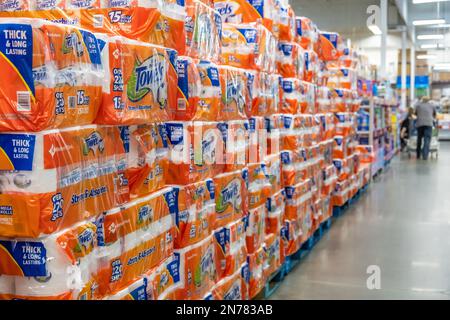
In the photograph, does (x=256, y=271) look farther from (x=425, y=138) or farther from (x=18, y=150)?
(x=425, y=138)

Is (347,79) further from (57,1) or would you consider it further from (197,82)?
(57,1)

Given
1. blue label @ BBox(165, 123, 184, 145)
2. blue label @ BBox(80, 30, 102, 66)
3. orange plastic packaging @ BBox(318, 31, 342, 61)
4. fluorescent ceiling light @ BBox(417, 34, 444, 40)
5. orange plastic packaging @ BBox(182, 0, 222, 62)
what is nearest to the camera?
blue label @ BBox(80, 30, 102, 66)

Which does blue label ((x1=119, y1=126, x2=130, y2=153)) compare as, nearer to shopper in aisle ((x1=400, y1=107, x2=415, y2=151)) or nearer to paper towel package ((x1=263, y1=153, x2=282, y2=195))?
paper towel package ((x1=263, y1=153, x2=282, y2=195))

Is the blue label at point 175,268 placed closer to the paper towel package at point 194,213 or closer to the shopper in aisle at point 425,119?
the paper towel package at point 194,213

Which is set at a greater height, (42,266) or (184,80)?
(184,80)

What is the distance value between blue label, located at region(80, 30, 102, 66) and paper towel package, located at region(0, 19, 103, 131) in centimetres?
6

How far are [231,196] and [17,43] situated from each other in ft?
6.47

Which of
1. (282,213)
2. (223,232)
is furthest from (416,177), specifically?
(223,232)

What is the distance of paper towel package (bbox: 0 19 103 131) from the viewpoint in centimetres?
177

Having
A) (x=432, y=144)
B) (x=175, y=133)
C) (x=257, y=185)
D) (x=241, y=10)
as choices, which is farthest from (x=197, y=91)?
(x=432, y=144)

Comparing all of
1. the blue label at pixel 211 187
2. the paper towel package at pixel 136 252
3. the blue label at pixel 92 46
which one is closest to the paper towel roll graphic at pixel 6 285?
the paper towel package at pixel 136 252

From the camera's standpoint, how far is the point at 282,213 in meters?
4.80

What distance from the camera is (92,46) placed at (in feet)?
6.87

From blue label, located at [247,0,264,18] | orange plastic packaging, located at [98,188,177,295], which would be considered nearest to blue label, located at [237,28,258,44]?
blue label, located at [247,0,264,18]
